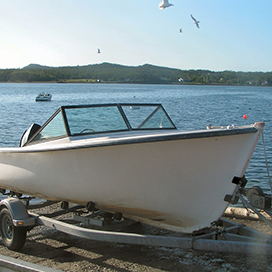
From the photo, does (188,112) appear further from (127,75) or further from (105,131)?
(127,75)

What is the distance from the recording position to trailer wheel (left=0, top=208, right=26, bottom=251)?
4.69m

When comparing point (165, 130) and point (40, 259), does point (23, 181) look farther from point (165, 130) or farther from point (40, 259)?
point (165, 130)

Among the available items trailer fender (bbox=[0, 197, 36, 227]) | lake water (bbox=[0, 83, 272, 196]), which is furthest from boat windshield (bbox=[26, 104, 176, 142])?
lake water (bbox=[0, 83, 272, 196])

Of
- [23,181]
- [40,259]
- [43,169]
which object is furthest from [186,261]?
[23,181]

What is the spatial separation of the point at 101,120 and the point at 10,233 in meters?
2.05

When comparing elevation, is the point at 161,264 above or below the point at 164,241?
below

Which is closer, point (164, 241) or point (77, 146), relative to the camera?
point (164, 241)

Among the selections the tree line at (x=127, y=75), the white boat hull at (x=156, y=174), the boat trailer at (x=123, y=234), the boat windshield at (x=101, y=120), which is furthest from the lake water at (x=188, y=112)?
the tree line at (x=127, y=75)

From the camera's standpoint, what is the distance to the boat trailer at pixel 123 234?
361 cm

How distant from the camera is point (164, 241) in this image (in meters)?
3.82

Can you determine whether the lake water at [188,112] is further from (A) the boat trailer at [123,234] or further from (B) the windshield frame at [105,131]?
(A) the boat trailer at [123,234]

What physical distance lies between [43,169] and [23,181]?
62cm

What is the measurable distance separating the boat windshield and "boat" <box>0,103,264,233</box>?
0.06ft

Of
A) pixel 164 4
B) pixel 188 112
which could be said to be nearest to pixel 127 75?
pixel 188 112
